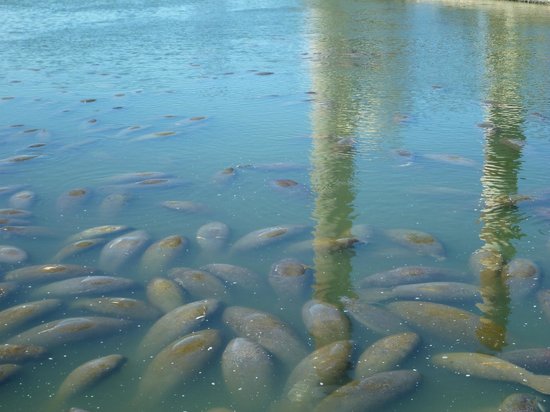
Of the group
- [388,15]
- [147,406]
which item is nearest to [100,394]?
[147,406]

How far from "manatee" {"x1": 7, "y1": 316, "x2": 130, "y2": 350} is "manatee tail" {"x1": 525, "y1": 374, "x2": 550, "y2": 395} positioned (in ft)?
9.29

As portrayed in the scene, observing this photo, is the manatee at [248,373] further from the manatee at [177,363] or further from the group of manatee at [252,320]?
the manatee at [177,363]

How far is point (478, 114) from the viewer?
1095 cm

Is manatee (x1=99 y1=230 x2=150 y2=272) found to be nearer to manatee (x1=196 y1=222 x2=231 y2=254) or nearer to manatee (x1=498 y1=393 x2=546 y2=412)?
manatee (x1=196 y1=222 x2=231 y2=254)

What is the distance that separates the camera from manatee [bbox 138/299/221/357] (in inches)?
190

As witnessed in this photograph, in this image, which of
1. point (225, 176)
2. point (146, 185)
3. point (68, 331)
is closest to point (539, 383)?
point (68, 331)

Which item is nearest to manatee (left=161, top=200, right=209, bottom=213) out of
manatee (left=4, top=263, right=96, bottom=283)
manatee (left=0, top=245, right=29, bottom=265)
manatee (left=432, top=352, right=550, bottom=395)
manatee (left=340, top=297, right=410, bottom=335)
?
manatee (left=4, top=263, right=96, bottom=283)

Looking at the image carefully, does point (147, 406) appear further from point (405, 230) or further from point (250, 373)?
point (405, 230)

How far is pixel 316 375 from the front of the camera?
4422 millimetres

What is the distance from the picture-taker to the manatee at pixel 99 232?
6559 millimetres

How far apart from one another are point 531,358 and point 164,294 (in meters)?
2.77

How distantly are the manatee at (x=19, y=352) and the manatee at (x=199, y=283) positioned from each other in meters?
1.28

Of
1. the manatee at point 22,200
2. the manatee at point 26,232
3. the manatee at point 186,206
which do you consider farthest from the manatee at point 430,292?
the manatee at point 22,200

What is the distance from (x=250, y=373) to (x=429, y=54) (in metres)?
13.4
